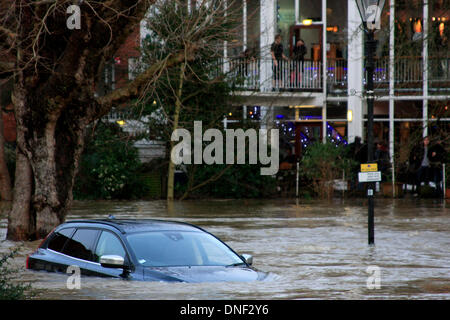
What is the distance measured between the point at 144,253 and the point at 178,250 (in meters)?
0.45

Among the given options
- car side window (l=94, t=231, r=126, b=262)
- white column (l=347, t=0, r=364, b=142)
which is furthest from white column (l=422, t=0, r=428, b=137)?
car side window (l=94, t=231, r=126, b=262)

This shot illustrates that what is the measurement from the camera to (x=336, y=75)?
120 feet

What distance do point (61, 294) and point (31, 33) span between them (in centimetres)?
882

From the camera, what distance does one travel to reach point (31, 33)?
57.3 feet

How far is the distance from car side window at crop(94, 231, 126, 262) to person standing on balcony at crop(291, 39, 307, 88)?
26.1 meters

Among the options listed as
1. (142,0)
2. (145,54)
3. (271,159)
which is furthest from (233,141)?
(142,0)

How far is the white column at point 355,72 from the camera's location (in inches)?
1398

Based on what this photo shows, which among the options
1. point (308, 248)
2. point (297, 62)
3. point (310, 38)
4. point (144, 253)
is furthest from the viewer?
point (310, 38)

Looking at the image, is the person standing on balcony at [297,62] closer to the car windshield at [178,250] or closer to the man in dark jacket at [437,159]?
the man in dark jacket at [437,159]

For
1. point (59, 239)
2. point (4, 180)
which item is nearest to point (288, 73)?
point (4, 180)

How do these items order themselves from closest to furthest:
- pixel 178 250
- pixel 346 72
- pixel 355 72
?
1. pixel 178 250
2. pixel 355 72
3. pixel 346 72

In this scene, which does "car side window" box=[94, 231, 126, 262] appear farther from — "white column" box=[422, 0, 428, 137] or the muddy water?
"white column" box=[422, 0, 428, 137]

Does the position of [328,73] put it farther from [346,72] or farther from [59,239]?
[59,239]
